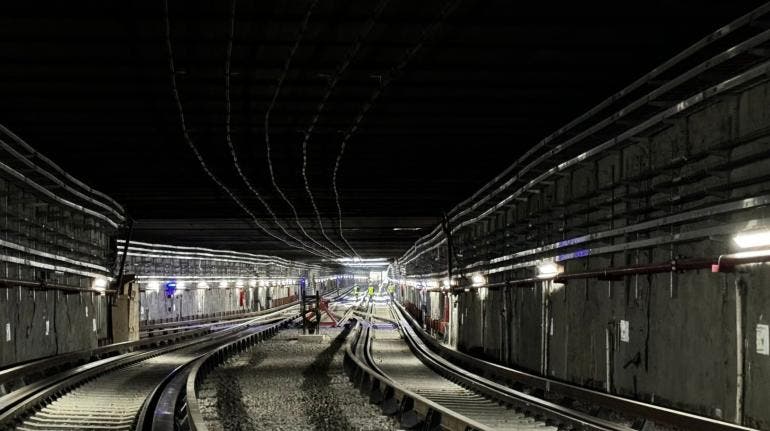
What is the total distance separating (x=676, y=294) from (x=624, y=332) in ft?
6.26

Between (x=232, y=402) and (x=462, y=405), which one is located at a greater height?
(x=462, y=405)

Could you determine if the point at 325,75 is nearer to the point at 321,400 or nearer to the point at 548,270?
the point at 548,270

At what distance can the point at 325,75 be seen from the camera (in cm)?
1236

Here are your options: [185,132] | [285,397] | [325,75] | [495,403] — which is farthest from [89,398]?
[325,75]

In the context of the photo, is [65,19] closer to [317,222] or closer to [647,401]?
[647,401]

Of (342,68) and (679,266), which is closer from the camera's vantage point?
(679,266)

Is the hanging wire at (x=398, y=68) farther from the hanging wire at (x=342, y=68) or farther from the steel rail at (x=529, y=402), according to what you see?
the steel rail at (x=529, y=402)

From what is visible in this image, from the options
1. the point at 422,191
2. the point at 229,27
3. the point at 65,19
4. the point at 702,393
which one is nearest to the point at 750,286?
the point at 702,393

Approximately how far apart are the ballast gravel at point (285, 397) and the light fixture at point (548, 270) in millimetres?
4147

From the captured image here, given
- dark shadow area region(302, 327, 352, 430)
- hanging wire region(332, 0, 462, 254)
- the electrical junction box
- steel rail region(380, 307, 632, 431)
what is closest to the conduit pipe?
the electrical junction box

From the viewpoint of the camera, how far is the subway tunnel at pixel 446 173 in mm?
9820

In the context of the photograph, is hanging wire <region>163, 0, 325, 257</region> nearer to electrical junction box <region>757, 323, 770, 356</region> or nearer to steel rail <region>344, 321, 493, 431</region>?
steel rail <region>344, 321, 493, 431</region>

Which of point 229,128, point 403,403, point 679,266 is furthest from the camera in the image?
point 229,128

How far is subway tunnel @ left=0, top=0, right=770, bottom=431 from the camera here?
982cm
